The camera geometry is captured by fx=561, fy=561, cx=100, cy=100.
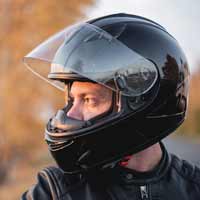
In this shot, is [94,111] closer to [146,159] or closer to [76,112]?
[76,112]

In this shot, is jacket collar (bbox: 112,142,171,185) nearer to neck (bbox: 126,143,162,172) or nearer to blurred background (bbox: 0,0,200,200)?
neck (bbox: 126,143,162,172)

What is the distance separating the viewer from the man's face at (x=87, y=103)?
81.7 inches

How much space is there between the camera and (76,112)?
6.83 ft

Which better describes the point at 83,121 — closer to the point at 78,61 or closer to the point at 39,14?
the point at 78,61

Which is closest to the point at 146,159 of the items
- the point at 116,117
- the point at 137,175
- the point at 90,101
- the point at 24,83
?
the point at 137,175

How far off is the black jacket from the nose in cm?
21

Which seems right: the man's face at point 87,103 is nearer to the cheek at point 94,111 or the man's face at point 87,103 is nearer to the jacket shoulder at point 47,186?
the cheek at point 94,111

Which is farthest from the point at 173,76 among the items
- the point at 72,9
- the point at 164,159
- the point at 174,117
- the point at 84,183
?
the point at 72,9

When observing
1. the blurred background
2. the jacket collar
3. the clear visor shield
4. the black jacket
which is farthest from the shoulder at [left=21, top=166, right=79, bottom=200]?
the blurred background

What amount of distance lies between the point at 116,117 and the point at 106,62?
0.23 meters

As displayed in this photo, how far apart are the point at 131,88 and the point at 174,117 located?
24cm

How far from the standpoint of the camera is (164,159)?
7.23 ft

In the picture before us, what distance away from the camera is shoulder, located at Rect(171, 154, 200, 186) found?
2.17 meters

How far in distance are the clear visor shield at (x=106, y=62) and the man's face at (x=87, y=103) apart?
0.20ft
